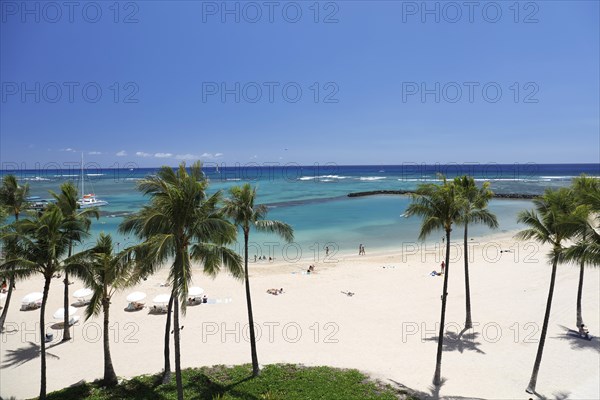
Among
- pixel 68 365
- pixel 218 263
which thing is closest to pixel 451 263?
pixel 218 263

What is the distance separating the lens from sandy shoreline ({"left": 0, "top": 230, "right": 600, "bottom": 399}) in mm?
15148

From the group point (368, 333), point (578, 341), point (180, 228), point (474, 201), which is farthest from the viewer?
point (368, 333)

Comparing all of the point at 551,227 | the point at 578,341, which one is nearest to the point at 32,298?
the point at 551,227

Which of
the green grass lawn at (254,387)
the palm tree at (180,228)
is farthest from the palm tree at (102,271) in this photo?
the green grass lawn at (254,387)

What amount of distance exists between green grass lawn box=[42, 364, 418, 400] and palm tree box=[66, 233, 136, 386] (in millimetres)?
1133

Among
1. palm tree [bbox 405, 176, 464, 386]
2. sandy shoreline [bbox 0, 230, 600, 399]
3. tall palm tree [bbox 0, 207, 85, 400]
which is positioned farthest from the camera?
sandy shoreline [bbox 0, 230, 600, 399]

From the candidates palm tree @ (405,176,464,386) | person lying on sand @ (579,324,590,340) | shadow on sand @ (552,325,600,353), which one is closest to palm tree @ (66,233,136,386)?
palm tree @ (405,176,464,386)

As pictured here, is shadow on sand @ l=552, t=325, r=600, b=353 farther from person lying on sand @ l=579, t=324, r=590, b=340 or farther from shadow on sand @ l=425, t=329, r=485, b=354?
shadow on sand @ l=425, t=329, r=485, b=354

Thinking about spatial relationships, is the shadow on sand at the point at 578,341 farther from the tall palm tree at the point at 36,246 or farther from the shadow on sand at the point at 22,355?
the shadow on sand at the point at 22,355

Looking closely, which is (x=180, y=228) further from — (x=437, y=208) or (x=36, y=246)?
(x=437, y=208)

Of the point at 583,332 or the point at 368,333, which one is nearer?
the point at 583,332

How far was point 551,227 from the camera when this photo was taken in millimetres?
13789

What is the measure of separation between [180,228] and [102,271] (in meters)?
4.93

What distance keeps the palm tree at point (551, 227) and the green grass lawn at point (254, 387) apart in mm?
5898
